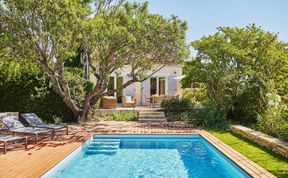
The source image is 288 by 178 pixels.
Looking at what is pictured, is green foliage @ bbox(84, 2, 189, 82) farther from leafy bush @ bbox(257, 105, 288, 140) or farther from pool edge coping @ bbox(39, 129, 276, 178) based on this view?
leafy bush @ bbox(257, 105, 288, 140)

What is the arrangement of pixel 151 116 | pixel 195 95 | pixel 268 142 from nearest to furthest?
pixel 268 142 → pixel 151 116 → pixel 195 95

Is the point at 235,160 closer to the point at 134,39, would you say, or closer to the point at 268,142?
the point at 268,142

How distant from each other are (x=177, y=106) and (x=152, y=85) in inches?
252

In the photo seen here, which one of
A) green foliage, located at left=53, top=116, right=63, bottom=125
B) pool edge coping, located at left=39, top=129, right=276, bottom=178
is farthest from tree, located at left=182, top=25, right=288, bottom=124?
green foliage, located at left=53, top=116, right=63, bottom=125

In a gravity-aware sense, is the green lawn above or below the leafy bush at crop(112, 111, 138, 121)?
below

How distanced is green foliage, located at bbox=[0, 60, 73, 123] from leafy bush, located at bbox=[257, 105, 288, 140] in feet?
37.5

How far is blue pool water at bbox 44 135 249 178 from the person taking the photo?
28.1 ft

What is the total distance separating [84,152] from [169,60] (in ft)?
29.0

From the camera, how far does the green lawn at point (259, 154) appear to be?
24.7 ft

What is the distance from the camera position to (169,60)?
1820cm

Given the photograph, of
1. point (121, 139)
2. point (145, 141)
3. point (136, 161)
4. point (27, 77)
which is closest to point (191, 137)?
point (145, 141)

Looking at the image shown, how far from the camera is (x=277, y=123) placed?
449 inches

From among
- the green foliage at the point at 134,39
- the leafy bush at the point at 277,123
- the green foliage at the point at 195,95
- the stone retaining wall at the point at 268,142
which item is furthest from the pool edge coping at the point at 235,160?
the green foliage at the point at 195,95

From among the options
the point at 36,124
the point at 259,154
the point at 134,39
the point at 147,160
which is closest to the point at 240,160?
the point at 259,154
